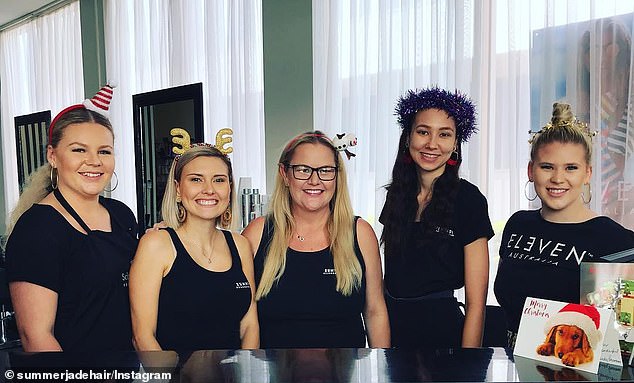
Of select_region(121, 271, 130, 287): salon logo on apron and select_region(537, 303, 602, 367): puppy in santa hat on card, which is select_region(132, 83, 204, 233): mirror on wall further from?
select_region(537, 303, 602, 367): puppy in santa hat on card

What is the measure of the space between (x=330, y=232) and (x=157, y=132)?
3428 millimetres

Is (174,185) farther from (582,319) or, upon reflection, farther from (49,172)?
(582,319)

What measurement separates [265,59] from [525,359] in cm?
343

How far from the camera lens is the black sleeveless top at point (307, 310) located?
1842 mm

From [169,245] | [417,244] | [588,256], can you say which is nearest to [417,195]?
[417,244]

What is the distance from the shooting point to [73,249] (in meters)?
1.66

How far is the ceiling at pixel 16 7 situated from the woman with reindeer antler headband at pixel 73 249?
566cm

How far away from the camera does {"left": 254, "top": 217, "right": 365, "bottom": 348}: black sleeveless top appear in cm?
184

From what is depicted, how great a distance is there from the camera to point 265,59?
429 centimetres

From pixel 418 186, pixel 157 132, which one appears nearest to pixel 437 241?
pixel 418 186

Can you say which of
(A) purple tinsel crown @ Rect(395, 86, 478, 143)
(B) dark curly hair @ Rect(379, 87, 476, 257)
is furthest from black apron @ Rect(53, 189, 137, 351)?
(A) purple tinsel crown @ Rect(395, 86, 478, 143)

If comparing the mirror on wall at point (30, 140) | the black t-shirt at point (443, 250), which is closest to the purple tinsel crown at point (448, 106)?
the black t-shirt at point (443, 250)

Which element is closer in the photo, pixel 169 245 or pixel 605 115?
pixel 169 245

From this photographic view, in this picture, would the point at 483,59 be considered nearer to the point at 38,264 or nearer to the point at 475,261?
the point at 475,261
